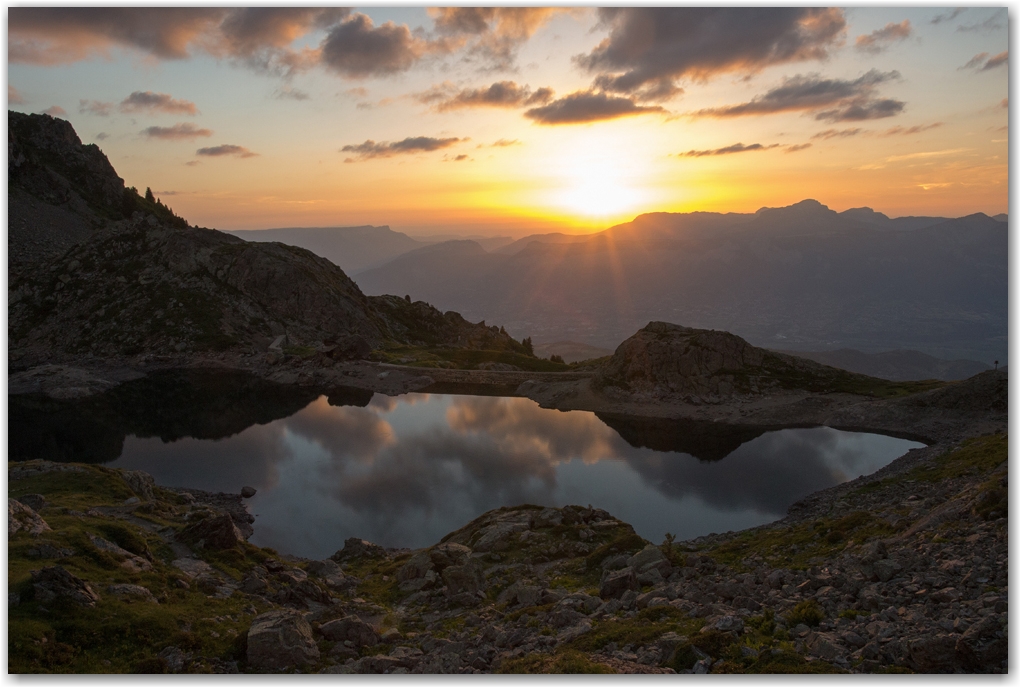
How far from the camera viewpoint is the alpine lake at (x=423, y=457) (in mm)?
57219

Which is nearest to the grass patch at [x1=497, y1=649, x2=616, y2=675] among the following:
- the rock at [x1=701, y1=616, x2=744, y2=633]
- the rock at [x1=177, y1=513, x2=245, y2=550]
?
the rock at [x1=701, y1=616, x2=744, y2=633]

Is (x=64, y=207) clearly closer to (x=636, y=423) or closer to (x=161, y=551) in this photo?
(x=636, y=423)

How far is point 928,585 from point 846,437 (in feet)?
231

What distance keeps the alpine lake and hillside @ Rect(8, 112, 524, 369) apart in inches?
1243

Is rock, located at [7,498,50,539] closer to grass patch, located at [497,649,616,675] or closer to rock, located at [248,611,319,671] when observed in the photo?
rock, located at [248,611,319,671]

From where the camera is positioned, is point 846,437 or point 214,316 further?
point 214,316

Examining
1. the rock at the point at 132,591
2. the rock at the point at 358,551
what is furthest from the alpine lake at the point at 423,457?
the rock at the point at 132,591

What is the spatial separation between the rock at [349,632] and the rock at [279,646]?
57.4 inches

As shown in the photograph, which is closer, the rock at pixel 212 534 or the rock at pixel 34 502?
the rock at pixel 212 534

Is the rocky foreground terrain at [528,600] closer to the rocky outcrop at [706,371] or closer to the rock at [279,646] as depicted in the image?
the rock at [279,646]

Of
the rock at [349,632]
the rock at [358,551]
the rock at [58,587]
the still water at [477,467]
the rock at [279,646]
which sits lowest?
the still water at [477,467]

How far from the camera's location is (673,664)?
59.8ft

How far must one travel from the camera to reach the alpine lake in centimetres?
5722

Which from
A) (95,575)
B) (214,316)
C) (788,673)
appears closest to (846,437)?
(788,673)
